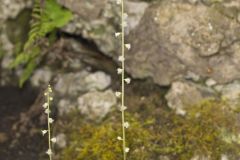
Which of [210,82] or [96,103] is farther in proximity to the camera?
[96,103]

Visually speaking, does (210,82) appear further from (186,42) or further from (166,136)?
(166,136)

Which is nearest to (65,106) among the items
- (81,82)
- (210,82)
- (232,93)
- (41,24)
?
(81,82)

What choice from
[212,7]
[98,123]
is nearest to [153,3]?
[212,7]

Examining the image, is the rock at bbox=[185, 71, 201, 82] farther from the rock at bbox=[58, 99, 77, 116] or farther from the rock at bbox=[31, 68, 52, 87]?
the rock at bbox=[31, 68, 52, 87]

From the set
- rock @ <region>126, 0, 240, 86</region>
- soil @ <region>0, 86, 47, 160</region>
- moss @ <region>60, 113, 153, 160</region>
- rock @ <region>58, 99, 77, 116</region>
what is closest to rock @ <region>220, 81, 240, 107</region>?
rock @ <region>126, 0, 240, 86</region>

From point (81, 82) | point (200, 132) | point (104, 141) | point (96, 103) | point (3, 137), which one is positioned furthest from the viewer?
point (81, 82)

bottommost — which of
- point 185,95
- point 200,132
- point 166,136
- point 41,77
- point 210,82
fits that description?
point 41,77
